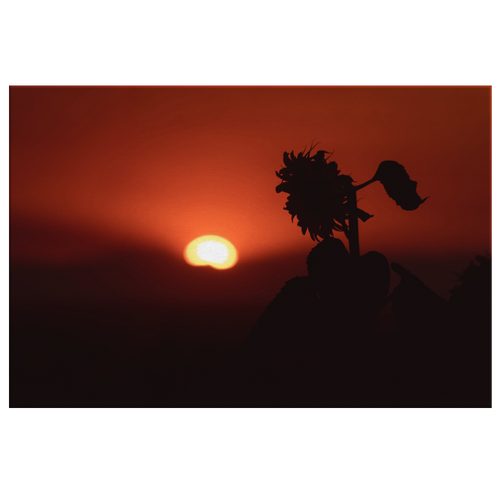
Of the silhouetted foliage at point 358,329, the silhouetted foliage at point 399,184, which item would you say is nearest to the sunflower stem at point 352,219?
the silhouetted foliage at point 358,329

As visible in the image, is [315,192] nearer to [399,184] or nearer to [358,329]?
[399,184]

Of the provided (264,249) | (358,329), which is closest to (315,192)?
(264,249)

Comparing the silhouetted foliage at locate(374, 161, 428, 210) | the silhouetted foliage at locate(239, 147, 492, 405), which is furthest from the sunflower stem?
the silhouetted foliage at locate(374, 161, 428, 210)

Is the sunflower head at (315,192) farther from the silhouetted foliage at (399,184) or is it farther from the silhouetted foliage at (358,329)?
the silhouetted foliage at (399,184)

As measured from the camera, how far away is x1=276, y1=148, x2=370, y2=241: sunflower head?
6.57 feet

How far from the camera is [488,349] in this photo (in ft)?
6.60

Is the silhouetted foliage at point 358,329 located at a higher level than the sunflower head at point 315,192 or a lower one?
lower

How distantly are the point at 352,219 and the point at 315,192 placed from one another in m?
0.24

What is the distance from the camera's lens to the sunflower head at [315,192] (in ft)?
6.57

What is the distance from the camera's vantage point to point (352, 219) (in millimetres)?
2006

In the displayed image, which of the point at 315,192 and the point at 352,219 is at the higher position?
the point at 315,192

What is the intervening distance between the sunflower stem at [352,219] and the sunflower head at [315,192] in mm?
16

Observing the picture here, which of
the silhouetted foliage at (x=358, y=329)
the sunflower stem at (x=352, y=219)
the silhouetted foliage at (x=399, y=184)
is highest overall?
the silhouetted foliage at (x=399, y=184)

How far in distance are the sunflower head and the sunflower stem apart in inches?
0.6
